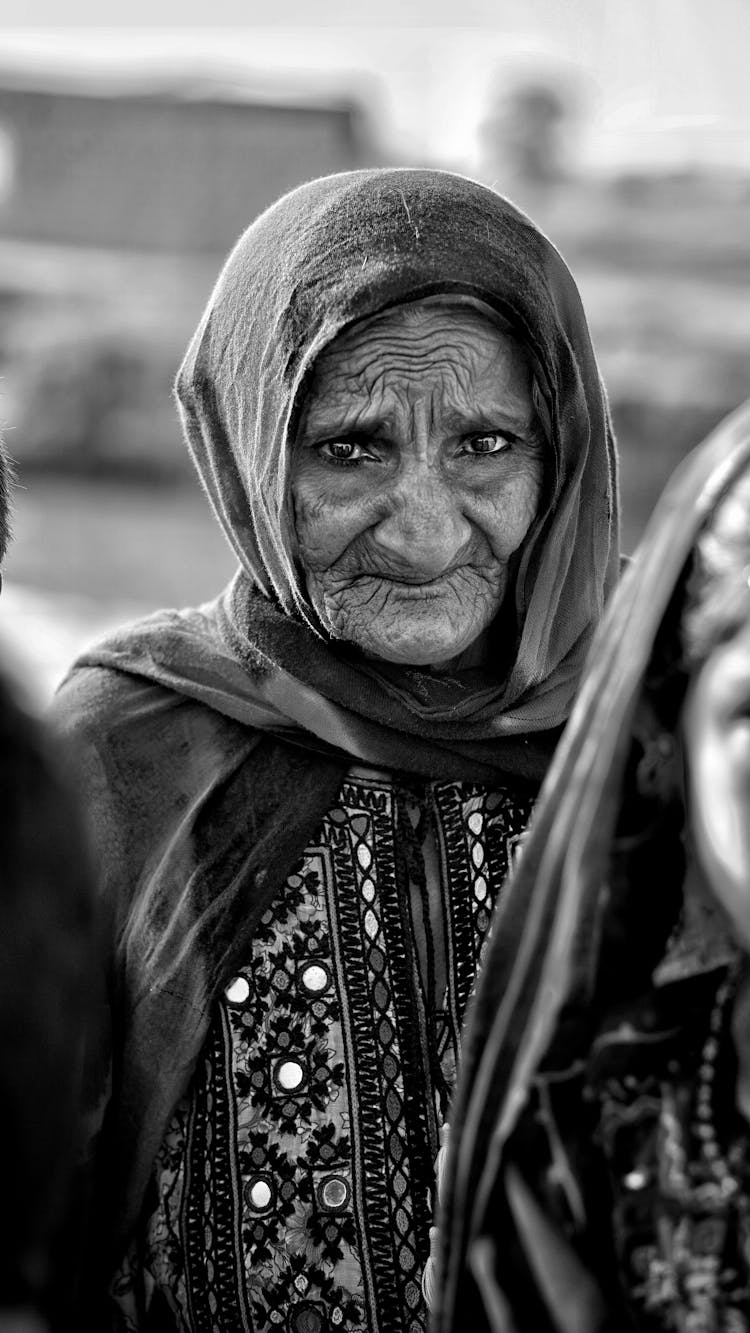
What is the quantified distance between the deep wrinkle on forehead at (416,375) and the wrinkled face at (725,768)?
0.99 m

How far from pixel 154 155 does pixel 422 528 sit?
1898 centimetres

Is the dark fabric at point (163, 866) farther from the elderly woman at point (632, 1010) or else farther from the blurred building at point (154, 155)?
the blurred building at point (154, 155)

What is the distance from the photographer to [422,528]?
2.47 metres

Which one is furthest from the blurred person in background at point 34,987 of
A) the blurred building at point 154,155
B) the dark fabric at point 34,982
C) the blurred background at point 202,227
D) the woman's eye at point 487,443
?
the blurred building at point 154,155

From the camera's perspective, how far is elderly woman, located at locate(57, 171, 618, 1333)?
2.44 metres

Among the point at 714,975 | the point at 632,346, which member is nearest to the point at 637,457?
the point at 632,346

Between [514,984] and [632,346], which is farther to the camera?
[632,346]

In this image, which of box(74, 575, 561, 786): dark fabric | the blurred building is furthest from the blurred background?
box(74, 575, 561, 786): dark fabric

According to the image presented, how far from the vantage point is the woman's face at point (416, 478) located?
248 centimetres

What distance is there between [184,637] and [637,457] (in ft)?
38.8

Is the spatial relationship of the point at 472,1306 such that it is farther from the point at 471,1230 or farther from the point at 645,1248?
the point at 645,1248

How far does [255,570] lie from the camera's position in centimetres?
272

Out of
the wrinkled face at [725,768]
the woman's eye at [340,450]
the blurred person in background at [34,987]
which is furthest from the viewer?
the woman's eye at [340,450]

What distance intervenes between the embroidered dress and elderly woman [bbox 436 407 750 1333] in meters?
0.76
